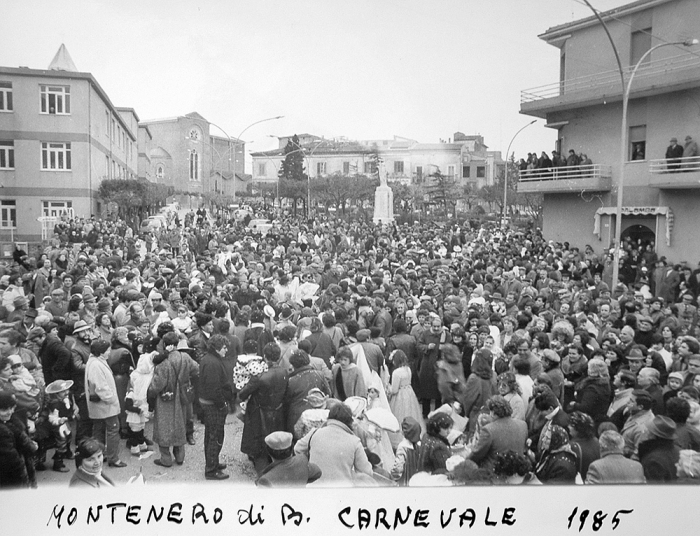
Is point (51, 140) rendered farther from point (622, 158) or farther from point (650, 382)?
point (622, 158)

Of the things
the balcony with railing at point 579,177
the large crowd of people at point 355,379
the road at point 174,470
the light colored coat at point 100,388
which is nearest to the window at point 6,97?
the large crowd of people at point 355,379

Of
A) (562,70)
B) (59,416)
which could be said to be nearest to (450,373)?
(59,416)

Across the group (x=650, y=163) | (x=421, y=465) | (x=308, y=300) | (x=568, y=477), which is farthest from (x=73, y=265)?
(x=650, y=163)

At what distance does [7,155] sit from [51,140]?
531 mm

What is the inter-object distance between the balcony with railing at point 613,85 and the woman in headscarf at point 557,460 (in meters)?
5.10

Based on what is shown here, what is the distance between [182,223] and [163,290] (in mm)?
6635

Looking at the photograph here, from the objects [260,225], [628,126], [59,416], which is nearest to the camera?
[59,416]

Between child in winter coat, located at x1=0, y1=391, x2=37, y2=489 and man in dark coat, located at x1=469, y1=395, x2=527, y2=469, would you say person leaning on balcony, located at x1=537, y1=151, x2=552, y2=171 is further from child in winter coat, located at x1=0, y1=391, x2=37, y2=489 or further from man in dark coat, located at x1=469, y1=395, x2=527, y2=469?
child in winter coat, located at x1=0, y1=391, x2=37, y2=489

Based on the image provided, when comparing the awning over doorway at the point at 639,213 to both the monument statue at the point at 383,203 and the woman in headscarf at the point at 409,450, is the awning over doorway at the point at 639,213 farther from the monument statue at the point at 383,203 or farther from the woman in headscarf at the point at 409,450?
the woman in headscarf at the point at 409,450

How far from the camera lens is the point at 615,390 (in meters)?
5.43

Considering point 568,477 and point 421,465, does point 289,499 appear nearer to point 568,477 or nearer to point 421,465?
point 421,465

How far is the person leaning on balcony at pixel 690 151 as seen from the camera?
995cm

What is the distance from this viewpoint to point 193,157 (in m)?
12.7

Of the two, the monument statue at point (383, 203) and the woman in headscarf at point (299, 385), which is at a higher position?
the monument statue at point (383, 203)
